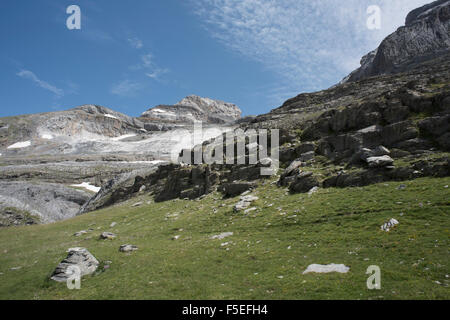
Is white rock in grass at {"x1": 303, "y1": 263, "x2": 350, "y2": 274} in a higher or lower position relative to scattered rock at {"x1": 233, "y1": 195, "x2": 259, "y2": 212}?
lower

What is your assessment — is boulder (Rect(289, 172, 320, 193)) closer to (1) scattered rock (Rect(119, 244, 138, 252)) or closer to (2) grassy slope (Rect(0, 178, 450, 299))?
(2) grassy slope (Rect(0, 178, 450, 299))

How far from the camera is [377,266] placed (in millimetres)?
13320

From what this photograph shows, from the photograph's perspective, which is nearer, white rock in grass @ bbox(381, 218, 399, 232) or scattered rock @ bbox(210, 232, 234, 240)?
white rock in grass @ bbox(381, 218, 399, 232)

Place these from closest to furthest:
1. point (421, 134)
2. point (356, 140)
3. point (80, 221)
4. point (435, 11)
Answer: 1. point (421, 134)
2. point (356, 140)
3. point (80, 221)
4. point (435, 11)

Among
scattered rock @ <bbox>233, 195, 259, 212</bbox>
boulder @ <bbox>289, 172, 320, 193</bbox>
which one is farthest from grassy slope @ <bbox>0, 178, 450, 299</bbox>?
boulder @ <bbox>289, 172, 320, 193</bbox>

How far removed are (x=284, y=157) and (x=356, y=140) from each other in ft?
39.0

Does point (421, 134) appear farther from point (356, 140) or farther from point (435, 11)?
point (435, 11)

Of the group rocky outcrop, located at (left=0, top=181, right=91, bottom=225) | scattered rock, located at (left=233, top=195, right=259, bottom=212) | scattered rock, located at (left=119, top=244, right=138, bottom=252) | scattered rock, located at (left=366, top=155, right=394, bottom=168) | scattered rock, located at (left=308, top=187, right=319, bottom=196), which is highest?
scattered rock, located at (left=366, top=155, right=394, bottom=168)

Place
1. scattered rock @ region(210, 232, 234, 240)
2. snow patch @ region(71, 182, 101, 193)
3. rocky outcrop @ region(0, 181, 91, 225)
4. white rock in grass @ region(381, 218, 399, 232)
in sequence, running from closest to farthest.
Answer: white rock in grass @ region(381, 218, 399, 232)
scattered rock @ region(210, 232, 234, 240)
rocky outcrop @ region(0, 181, 91, 225)
snow patch @ region(71, 182, 101, 193)

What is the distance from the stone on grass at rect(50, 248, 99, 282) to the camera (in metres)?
19.2

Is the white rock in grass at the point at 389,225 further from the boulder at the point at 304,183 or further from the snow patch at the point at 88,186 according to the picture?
the snow patch at the point at 88,186

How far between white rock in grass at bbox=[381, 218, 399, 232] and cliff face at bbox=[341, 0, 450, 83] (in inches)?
4751
